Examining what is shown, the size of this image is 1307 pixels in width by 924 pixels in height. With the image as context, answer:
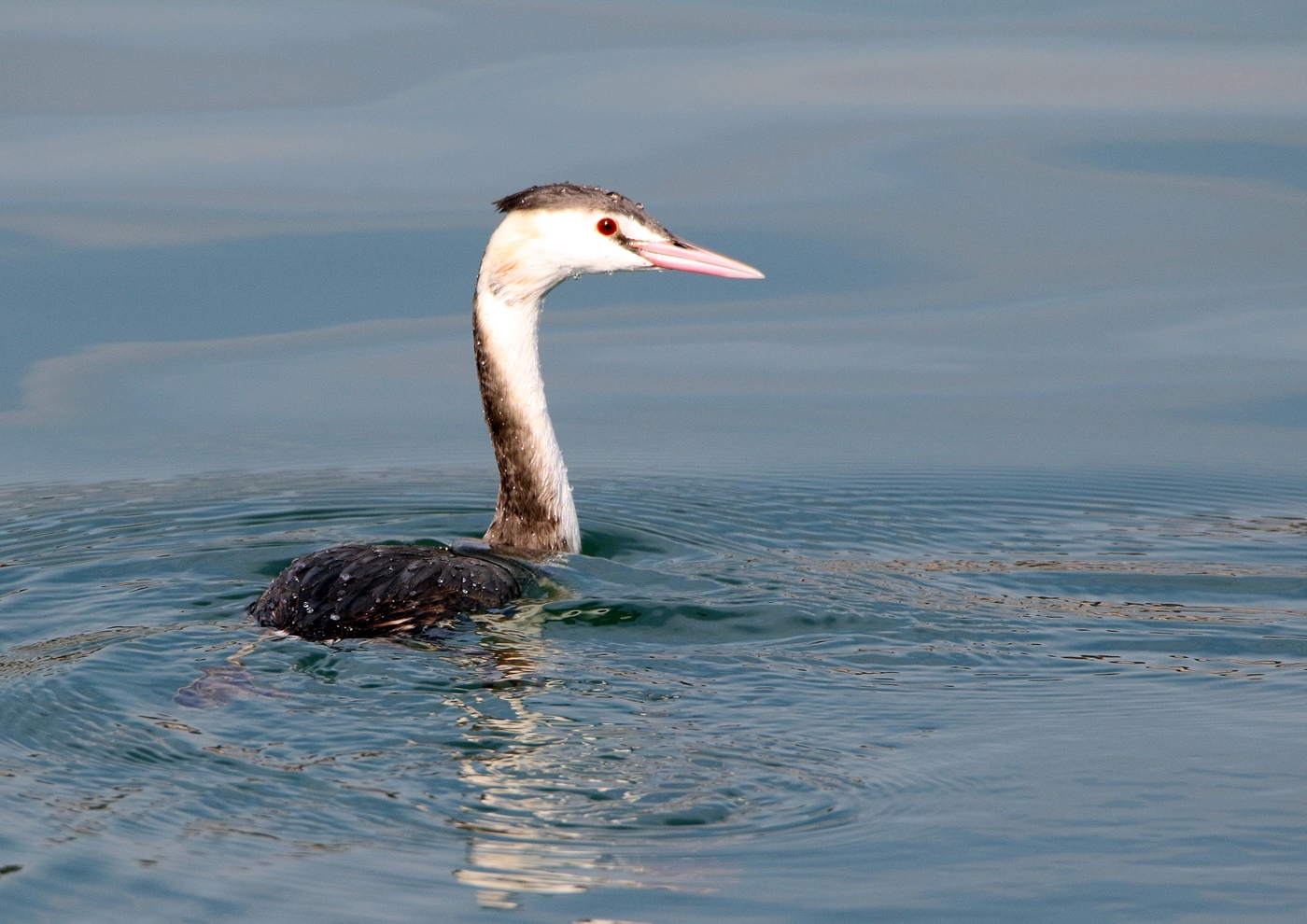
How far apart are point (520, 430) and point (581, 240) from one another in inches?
34.0

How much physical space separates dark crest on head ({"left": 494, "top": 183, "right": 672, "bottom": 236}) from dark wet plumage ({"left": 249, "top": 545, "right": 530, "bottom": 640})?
1482 mm

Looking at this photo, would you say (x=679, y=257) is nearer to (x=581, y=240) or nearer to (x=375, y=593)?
(x=581, y=240)

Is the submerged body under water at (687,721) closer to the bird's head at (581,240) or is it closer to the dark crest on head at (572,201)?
the bird's head at (581,240)

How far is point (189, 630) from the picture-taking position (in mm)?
6414

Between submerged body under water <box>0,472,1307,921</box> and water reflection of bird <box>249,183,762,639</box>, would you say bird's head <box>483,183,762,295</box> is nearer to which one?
water reflection of bird <box>249,183,762,639</box>

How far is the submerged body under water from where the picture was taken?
442 cm

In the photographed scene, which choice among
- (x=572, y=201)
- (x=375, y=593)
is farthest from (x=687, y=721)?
(x=572, y=201)

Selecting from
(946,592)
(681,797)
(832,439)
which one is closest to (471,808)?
(681,797)

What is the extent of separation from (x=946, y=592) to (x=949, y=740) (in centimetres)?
170

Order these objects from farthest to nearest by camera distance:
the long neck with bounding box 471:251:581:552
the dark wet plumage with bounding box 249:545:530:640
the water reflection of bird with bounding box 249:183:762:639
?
the long neck with bounding box 471:251:581:552 → the water reflection of bird with bounding box 249:183:762:639 → the dark wet plumage with bounding box 249:545:530:640

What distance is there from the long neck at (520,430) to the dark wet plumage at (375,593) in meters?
0.85

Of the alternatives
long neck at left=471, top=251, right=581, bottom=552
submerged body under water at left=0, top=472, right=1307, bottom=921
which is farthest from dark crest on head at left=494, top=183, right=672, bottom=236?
submerged body under water at left=0, top=472, right=1307, bottom=921

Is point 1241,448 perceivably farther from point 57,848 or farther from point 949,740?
point 57,848

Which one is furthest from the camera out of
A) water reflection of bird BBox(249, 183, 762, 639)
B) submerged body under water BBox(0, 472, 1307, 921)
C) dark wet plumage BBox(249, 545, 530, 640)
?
water reflection of bird BBox(249, 183, 762, 639)
